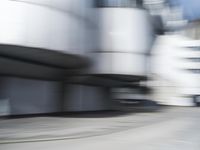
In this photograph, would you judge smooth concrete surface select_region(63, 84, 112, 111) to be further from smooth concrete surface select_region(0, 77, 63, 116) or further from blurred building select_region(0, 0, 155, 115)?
smooth concrete surface select_region(0, 77, 63, 116)

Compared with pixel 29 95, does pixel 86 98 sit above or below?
below

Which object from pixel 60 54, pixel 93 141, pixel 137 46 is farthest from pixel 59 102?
pixel 93 141

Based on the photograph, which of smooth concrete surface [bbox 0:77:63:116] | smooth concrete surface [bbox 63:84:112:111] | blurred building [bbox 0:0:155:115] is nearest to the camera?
blurred building [bbox 0:0:155:115]

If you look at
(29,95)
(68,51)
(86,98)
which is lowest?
(86,98)

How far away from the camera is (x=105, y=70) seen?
26.2 metres

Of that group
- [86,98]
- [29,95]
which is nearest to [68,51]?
[29,95]

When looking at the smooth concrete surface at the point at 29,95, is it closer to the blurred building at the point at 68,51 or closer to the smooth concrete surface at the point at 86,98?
the blurred building at the point at 68,51

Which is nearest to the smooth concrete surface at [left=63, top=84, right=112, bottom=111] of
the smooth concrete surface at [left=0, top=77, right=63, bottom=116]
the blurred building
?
the blurred building

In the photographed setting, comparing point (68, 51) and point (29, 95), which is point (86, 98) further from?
point (68, 51)

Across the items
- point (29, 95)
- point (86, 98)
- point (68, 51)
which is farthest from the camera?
point (86, 98)

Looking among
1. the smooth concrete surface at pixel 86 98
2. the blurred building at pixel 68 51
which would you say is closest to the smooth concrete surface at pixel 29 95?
the blurred building at pixel 68 51

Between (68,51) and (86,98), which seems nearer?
(68,51)

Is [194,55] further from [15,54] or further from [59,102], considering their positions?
[15,54]

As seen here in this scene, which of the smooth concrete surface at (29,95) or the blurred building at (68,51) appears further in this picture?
the smooth concrete surface at (29,95)
